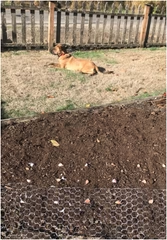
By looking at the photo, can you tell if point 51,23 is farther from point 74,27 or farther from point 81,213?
point 81,213

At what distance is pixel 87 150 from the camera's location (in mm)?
3426

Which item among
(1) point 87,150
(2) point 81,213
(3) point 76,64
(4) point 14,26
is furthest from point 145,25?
(2) point 81,213

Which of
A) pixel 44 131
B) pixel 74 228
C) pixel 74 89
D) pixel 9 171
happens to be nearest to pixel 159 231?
pixel 74 228

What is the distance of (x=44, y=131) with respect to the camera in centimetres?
369

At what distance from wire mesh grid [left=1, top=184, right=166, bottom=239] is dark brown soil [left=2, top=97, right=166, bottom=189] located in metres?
0.13

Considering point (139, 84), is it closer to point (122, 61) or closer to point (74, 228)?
point (122, 61)

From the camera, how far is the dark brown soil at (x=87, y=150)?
9.98 feet

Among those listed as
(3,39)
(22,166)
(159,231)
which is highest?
(3,39)

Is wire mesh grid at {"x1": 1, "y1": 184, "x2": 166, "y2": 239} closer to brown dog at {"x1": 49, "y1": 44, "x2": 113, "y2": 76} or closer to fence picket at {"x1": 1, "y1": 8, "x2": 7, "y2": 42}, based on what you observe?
brown dog at {"x1": 49, "y1": 44, "x2": 113, "y2": 76}

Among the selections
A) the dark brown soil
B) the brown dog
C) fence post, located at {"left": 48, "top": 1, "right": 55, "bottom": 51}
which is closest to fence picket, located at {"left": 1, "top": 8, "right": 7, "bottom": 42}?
fence post, located at {"left": 48, "top": 1, "right": 55, "bottom": 51}

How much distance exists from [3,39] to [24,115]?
3.84 m

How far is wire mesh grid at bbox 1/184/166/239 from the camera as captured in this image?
8.07ft

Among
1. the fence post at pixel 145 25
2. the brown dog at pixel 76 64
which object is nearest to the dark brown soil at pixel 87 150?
the brown dog at pixel 76 64

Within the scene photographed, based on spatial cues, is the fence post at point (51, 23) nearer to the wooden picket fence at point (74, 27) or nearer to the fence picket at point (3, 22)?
the wooden picket fence at point (74, 27)
